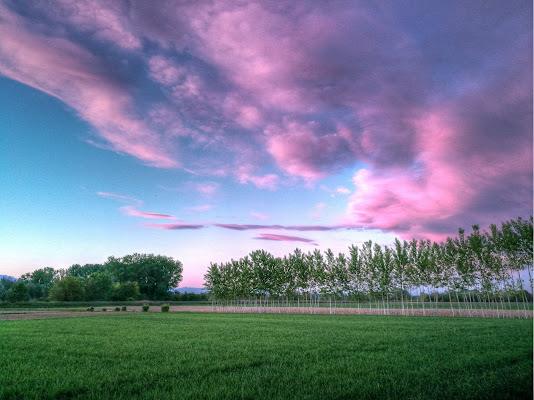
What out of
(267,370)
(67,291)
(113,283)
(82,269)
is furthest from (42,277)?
(267,370)

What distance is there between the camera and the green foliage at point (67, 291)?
89338 millimetres

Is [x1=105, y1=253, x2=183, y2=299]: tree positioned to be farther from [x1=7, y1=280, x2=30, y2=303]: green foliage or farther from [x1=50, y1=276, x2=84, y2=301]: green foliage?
[x1=7, y1=280, x2=30, y2=303]: green foliage

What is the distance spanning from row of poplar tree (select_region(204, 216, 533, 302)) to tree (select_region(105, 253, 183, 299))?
5692 cm

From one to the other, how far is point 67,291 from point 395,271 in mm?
82707

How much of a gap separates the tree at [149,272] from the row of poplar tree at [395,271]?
2241 inches

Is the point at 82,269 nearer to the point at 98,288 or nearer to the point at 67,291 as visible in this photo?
the point at 98,288

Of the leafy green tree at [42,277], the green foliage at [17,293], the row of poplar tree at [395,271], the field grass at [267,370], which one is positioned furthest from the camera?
the leafy green tree at [42,277]

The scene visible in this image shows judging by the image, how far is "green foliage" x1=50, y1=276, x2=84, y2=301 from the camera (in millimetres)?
89338

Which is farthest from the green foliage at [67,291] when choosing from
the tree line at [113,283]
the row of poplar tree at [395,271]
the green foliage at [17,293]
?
the row of poplar tree at [395,271]

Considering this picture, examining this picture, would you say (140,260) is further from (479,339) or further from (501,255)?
(479,339)

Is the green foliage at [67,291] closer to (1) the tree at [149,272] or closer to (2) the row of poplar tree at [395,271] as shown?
(1) the tree at [149,272]

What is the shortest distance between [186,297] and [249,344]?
332 feet

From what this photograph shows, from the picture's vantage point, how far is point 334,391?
25.4 ft

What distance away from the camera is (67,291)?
89.8 metres
